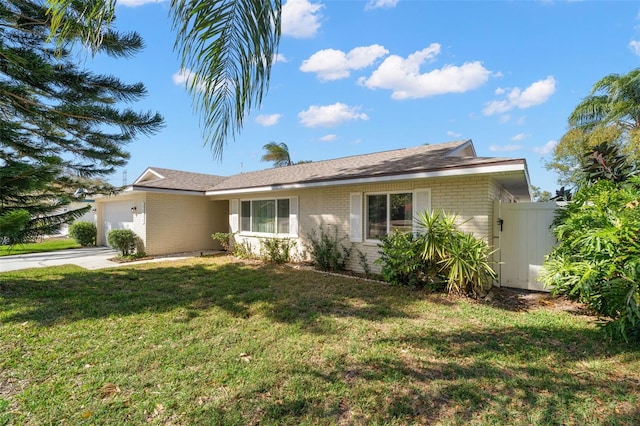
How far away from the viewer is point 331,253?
9.82m

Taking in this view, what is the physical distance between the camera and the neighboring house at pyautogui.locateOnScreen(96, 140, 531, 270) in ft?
24.6

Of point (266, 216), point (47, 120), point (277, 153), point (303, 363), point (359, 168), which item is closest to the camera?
point (303, 363)

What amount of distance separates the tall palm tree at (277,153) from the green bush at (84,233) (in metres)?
14.3

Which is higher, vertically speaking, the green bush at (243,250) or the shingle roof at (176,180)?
the shingle roof at (176,180)

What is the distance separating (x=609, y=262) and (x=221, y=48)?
18.7 ft

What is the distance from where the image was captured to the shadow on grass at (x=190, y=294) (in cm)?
562

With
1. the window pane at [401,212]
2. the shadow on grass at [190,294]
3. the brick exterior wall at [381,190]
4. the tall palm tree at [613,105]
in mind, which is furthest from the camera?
the tall palm tree at [613,105]

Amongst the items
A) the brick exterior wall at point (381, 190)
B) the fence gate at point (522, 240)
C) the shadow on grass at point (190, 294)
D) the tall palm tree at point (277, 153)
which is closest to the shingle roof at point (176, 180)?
the brick exterior wall at point (381, 190)

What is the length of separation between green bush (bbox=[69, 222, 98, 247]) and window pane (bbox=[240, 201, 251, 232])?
10212 millimetres

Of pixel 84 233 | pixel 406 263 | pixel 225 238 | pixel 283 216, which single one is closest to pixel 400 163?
pixel 406 263

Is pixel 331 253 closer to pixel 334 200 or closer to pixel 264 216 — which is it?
pixel 334 200

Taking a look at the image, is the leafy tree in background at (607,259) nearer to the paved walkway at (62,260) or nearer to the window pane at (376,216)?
the window pane at (376,216)

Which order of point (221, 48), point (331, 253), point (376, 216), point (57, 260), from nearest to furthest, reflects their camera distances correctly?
point (221, 48), point (376, 216), point (331, 253), point (57, 260)

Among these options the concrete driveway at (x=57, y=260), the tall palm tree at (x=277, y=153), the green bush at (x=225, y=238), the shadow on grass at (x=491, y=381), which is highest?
the tall palm tree at (x=277, y=153)
